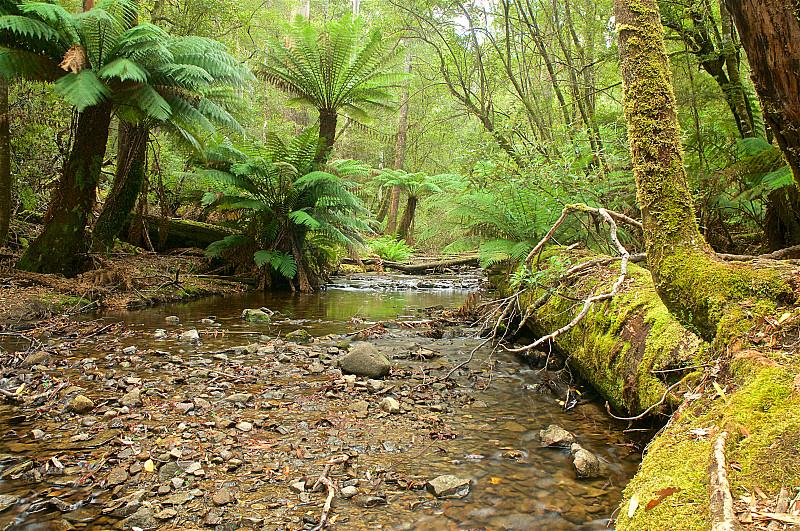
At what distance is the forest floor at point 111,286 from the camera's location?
4473 millimetres

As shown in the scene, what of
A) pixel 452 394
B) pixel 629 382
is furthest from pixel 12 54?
pixel 629 382

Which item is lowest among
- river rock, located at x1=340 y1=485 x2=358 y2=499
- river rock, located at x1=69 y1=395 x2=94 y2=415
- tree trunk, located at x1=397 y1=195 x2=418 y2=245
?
river rock, located at x1=340 y1=485 x2=358 y2=499

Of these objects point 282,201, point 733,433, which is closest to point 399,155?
point 282,201

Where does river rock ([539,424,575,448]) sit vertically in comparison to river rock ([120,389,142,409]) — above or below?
below

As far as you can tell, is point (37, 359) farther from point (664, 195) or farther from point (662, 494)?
point (664, 195)

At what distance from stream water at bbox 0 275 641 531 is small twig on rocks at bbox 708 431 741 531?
87cm

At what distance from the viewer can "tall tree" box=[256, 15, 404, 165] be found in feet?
27.1

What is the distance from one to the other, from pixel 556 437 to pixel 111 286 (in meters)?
5.53

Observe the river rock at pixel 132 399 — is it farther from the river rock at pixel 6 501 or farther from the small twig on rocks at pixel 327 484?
the small twig on rocks at pixel 327 484

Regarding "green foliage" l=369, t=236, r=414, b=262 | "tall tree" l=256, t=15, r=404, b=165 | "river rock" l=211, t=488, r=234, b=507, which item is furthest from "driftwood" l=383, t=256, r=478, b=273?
"river rock" l=211, t=488, r=234, b=507

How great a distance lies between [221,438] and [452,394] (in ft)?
4.63

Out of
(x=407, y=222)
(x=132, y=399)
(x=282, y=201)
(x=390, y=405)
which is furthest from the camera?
(x=407, y=222)

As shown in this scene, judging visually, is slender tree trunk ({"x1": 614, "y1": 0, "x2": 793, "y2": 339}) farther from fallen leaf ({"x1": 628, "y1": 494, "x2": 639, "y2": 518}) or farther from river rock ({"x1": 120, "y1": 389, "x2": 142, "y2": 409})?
river rock ({"x1": 120, "y1": 389, "x2": 142, "y2": 409})

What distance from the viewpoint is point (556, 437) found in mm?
2225
